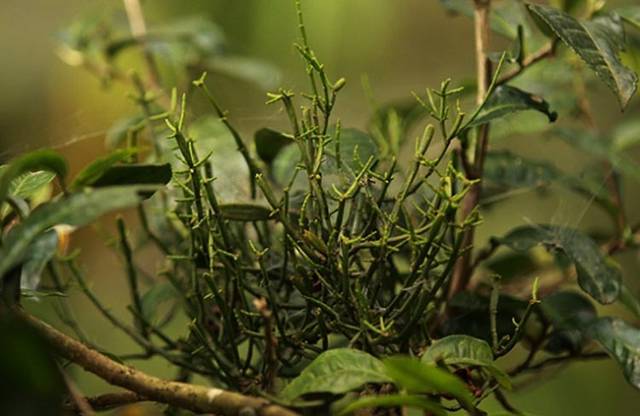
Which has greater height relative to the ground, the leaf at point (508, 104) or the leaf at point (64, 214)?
the leaf at point (64, 214)

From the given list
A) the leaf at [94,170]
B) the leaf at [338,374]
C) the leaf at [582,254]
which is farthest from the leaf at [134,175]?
the leaf at [582,254]

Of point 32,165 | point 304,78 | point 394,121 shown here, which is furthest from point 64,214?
point 304,78

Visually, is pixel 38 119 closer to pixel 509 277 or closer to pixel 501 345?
pixel 509 277

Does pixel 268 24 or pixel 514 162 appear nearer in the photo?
pixel 514 162

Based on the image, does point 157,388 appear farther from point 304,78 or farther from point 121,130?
point 304,78

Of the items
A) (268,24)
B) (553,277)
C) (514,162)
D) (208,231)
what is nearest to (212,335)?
(208,231)

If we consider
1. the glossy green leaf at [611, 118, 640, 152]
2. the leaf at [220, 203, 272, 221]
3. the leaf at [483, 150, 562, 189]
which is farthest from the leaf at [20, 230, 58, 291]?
the glossy green leaf at [611, 118, 640, 152]

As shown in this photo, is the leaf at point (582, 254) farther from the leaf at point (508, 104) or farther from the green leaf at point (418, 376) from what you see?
the green leaf at point (418, 376)

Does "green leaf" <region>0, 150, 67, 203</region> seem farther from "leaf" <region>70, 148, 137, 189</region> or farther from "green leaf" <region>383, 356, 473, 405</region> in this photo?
"green leaf" <region>383, 356, 473, 405</region>
